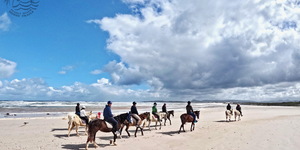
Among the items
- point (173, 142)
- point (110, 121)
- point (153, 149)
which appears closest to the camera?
point (153, 149)

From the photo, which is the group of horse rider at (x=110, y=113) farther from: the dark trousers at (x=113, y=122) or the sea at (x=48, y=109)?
the sea at (x=48, y=109)

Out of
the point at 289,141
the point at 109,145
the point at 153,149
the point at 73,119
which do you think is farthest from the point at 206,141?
the point at 73,119

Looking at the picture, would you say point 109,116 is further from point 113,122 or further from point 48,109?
point 48,109

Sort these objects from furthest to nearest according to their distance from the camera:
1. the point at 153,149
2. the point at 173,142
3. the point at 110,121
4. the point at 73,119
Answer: the point at 73,119, the point at 173,142, the point at 110,121, the point at 153,149

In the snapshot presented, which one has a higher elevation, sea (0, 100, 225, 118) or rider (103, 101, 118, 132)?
rider (103, 101, 118, 132)

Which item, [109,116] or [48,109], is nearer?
[109,116]

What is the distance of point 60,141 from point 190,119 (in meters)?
8.87

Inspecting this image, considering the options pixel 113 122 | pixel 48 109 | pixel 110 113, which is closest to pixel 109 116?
pixel 110 113

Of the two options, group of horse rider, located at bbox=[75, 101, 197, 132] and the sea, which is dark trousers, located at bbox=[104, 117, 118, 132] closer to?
group of horse rider, located at bbox=[75, 101, 197, 132]

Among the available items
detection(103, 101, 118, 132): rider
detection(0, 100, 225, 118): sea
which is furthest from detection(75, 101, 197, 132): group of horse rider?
detection(0, 100, 225, 118): sea

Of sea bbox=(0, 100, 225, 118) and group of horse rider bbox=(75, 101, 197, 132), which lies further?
sea bbox=(0, 100, 225, 118)

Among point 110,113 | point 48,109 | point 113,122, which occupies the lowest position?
point 48,109

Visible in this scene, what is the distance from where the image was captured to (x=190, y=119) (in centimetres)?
1625

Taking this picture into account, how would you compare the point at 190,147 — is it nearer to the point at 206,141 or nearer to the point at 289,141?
the point at 206,141
